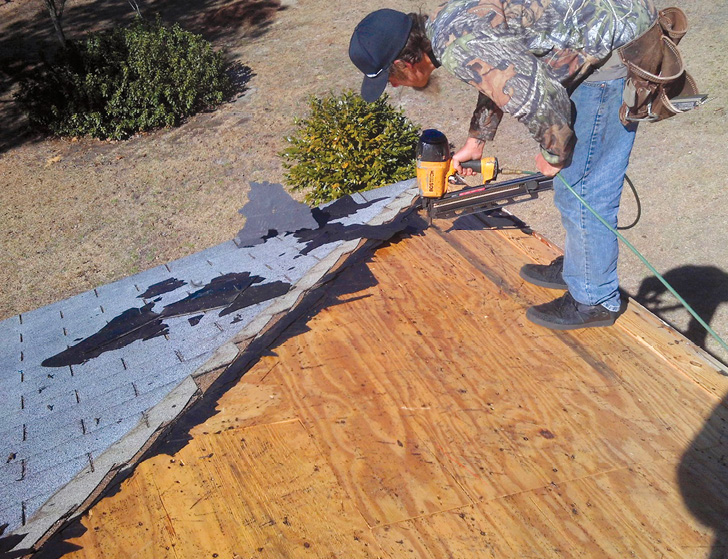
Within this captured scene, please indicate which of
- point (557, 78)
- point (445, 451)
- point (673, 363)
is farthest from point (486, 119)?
point (445, 451)

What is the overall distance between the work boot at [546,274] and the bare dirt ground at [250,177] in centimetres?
170

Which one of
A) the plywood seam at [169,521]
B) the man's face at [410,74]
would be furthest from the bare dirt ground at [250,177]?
the plywood seam at [169,521]

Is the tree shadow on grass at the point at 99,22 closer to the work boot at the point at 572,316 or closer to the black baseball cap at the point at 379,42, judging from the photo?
the black baseball cap at the point at 379,42

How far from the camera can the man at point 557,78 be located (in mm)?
2719

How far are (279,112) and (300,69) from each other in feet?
5.34

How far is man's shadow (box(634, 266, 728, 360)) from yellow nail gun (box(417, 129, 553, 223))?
2.54 m

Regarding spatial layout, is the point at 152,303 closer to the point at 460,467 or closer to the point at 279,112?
the point at 460,467

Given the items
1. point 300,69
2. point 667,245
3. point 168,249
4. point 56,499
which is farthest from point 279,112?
point 56,499

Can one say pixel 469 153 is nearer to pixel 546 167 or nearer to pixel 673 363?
pixel 546 167

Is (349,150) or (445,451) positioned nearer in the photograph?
(445,451)

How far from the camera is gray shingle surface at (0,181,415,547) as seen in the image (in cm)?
252

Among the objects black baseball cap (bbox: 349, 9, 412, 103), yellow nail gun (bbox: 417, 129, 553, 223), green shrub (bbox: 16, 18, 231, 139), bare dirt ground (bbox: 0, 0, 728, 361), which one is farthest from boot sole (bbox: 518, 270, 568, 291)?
green shrub (bbox: 16, 18, 231, 139)

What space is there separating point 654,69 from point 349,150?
4.44 metres

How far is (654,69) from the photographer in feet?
9.40
